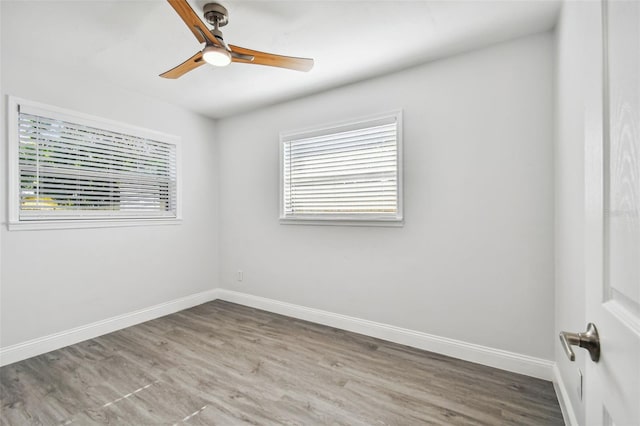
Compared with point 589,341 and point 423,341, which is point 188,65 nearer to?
point 589,341

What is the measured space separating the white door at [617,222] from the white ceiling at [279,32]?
67.6 inches

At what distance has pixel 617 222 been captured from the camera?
56 cm

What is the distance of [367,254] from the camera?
2.98 m

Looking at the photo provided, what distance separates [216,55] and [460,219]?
2.19m

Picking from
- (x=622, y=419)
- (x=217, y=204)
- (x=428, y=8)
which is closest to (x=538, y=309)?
(x=622, y=419)

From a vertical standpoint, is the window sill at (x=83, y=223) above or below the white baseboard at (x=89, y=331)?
above

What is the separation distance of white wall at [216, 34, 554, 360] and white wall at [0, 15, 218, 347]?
4.76 ft

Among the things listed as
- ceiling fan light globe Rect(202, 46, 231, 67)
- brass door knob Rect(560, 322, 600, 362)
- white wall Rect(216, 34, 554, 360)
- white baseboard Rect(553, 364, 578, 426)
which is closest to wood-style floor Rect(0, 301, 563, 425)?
white baseboard Rect(553, 364, 578, 426)

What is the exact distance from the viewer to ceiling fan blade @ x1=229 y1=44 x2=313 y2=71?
6.66 feet

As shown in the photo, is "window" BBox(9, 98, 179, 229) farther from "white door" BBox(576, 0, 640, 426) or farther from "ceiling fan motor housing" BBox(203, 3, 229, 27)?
"white door" BBox(576, 0, 640, 426)

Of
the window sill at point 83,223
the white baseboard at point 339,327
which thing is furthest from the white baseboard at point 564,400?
the window sill at point 83,223

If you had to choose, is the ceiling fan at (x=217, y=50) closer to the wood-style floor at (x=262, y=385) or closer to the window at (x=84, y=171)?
the window at (x=84, y=171)

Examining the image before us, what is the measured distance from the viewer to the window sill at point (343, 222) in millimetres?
2814

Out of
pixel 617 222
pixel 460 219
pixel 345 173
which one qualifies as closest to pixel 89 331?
pixel 345 173
